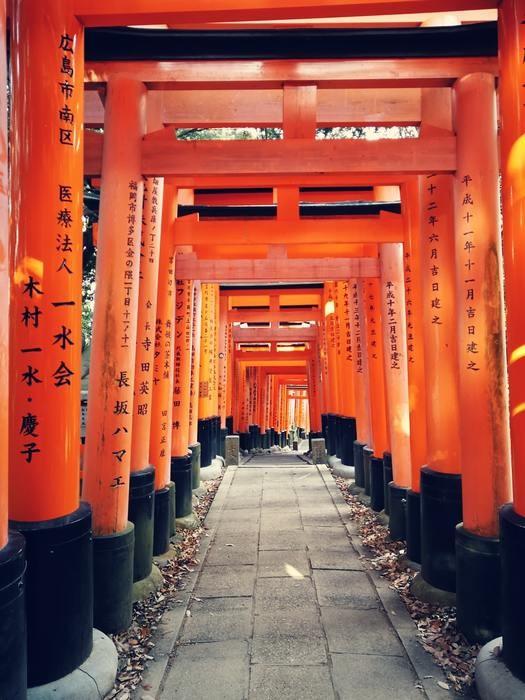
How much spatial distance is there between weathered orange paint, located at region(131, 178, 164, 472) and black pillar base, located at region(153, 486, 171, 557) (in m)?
0.86

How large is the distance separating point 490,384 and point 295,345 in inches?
793

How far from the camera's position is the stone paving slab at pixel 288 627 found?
3.32 metres

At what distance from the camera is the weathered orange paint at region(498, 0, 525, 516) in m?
2.96

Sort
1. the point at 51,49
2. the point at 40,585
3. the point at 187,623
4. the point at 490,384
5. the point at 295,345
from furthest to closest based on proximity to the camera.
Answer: the point at 295,345
the point at 187,623
the point at 490,384
the point at 51,49
the point at 40,585

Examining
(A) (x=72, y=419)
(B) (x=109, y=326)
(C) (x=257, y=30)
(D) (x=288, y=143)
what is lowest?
(A) (x=72, y=419)

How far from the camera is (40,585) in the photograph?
9.56 feet

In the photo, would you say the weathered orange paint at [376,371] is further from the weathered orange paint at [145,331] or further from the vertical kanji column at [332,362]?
the vertical kanji column at [332,362]

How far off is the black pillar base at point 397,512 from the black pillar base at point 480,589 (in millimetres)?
2307

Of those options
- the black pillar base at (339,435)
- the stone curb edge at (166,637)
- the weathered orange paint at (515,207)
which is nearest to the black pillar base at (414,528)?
the stone curb edge at (166,637)

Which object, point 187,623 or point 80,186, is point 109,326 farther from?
point 187,623

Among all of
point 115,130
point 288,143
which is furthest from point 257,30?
point 115,130

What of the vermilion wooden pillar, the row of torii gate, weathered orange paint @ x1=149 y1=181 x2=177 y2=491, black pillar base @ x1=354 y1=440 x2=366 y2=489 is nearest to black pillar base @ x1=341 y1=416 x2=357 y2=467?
black pillar base @ x1=354 y1=440 x2=366 y2=489

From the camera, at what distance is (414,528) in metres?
5.27

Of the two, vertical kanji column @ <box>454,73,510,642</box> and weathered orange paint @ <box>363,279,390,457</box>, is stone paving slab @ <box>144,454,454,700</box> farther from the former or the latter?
weathered orange paint @ <box>363,279,390,457</box>
